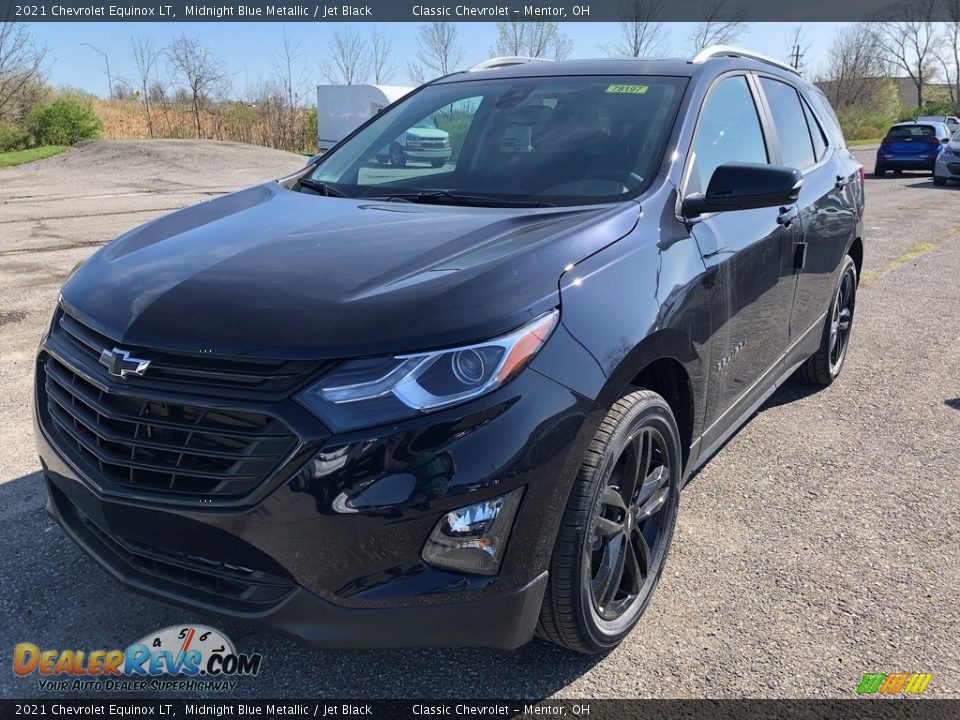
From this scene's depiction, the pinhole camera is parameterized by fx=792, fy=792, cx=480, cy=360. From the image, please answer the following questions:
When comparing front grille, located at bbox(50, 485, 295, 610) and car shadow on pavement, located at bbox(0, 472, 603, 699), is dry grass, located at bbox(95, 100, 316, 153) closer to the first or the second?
car shadow on pavement, located at bbox(0, 472, 603, 699)

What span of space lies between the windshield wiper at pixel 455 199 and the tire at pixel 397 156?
50 cm

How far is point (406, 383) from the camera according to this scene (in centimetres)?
192

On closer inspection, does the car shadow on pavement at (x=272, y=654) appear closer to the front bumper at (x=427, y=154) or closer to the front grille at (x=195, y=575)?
the front grille at (x=195, y=575)

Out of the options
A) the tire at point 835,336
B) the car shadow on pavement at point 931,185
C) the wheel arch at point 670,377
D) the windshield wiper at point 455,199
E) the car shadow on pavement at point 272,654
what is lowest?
the car shadow on pavement at point 272,654

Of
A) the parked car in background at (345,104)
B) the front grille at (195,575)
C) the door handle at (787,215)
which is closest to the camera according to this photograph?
the front grille at (195,575)

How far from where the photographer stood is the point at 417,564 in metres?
1.93

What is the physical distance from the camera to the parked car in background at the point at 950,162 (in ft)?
63.8

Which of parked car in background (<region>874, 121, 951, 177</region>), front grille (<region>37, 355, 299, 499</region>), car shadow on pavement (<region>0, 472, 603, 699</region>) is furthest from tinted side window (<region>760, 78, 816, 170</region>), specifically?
parked car in background (<region>874, 121, 951, 177</region>)

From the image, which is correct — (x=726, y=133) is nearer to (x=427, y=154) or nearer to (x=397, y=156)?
(x=427, y=154)

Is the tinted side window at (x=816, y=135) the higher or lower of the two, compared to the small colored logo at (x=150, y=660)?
higher

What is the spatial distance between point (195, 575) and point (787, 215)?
9.71 ft

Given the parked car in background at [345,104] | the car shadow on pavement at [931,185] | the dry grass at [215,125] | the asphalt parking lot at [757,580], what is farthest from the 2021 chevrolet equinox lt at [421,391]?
the dry grass at [215,125]

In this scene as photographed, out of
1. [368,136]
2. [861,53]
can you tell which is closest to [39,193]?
[368,136]

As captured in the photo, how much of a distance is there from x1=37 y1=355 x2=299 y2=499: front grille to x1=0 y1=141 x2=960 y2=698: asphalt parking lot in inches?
16.3
